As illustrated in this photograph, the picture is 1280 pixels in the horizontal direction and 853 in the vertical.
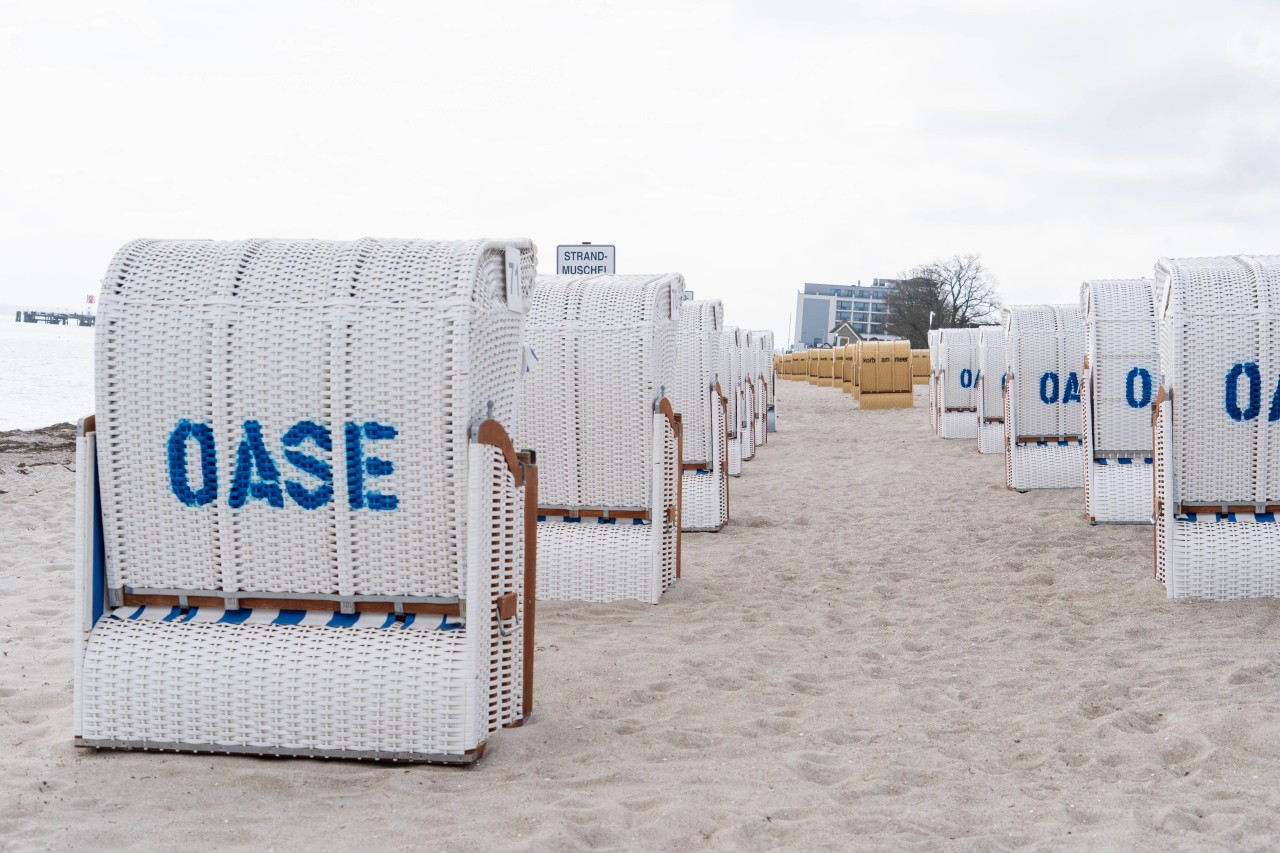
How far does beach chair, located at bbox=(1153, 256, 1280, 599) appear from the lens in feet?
21.4

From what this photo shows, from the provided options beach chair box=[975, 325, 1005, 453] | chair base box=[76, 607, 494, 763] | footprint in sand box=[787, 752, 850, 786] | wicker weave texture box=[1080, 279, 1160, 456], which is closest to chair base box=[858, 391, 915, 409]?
beach chair box=[975, 325, 1005, 453]

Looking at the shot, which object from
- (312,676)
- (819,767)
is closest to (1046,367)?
(819,767)

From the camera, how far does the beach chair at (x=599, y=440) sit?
7.31 metres

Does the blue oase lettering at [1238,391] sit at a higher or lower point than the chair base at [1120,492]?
higher

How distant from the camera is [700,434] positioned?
404 inches

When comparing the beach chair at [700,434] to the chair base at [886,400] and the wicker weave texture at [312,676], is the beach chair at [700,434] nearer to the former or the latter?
the wicker weave texture at [312,676]

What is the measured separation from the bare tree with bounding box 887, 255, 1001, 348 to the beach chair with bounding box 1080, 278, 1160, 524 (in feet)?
192

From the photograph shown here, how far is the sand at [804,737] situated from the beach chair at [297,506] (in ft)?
0.67

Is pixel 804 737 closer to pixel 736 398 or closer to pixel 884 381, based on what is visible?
pixel 736 398

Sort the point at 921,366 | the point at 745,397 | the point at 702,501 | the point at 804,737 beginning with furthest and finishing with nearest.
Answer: the point at 921,366 < the point at 745,397 < the point at 702,501 < the point at 804,737

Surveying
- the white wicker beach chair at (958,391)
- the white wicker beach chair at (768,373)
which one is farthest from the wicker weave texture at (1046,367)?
the white wicker beach chair at (768,373)

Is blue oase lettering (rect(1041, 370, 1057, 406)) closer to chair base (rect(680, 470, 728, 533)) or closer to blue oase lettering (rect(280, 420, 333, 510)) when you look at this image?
chair base (rect(680, 470, 728, 533))

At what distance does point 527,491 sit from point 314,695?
112cm

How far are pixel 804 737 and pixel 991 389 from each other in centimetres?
1266
